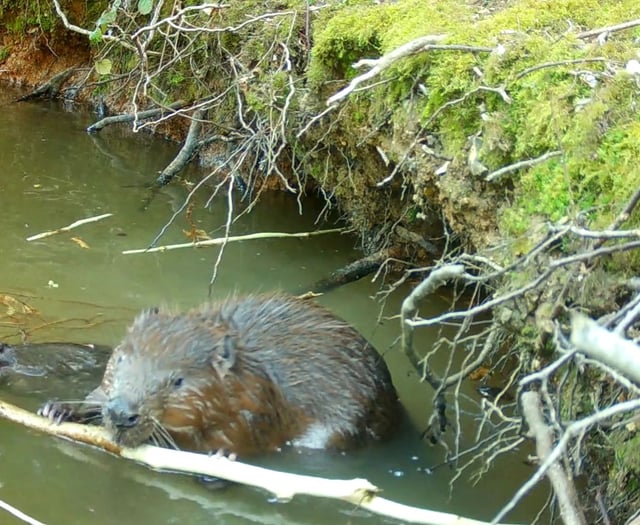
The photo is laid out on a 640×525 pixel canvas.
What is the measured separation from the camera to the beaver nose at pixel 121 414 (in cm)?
283

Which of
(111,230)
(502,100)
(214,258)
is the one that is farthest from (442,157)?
(111,230)

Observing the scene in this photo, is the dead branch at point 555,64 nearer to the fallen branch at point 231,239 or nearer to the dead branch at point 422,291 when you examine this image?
the dead branch at point 422,291

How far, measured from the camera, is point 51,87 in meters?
7.62

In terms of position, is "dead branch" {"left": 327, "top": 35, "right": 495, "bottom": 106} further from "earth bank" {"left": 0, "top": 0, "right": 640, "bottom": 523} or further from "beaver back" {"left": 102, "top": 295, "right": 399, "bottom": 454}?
"beaver back" {"left": 102, "top": 295, "right": 399, "bottom": 454}

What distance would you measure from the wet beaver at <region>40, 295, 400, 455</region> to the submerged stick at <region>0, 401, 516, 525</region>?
0.26ft

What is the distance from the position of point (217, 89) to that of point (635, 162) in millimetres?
3561

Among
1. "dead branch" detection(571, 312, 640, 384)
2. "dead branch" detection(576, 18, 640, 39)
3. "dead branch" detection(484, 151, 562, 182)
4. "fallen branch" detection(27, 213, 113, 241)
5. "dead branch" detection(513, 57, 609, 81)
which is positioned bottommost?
"fallen branch" detection(27, 213, 113, 241)

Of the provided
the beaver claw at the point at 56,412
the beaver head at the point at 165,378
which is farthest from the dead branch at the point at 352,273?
the beaver claw at the point at 56,412

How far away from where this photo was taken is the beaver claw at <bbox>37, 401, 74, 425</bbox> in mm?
3020

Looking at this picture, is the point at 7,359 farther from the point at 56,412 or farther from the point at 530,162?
the point at 530,162

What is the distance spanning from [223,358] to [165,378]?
0.22 meters

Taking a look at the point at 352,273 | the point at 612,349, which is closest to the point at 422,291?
the point at 612,349

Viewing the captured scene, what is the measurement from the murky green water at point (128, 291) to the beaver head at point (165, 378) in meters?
0.17

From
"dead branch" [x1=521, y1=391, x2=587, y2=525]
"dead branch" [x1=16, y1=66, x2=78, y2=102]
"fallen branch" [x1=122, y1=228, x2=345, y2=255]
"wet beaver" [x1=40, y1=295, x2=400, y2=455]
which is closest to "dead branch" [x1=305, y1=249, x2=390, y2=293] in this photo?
"fallen branch" [x1=122, y1=228, x2=345, y2=255]
